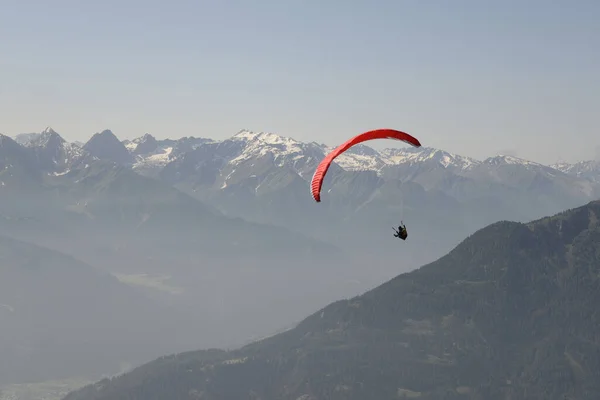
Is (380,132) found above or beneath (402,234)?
above

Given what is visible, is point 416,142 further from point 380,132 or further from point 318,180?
point 318,180

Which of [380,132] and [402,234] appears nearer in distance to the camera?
[402,234]

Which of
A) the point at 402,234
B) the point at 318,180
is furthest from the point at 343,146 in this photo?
the point at 402,234

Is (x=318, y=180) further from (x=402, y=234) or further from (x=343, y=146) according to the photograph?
(x=402, y=234)
